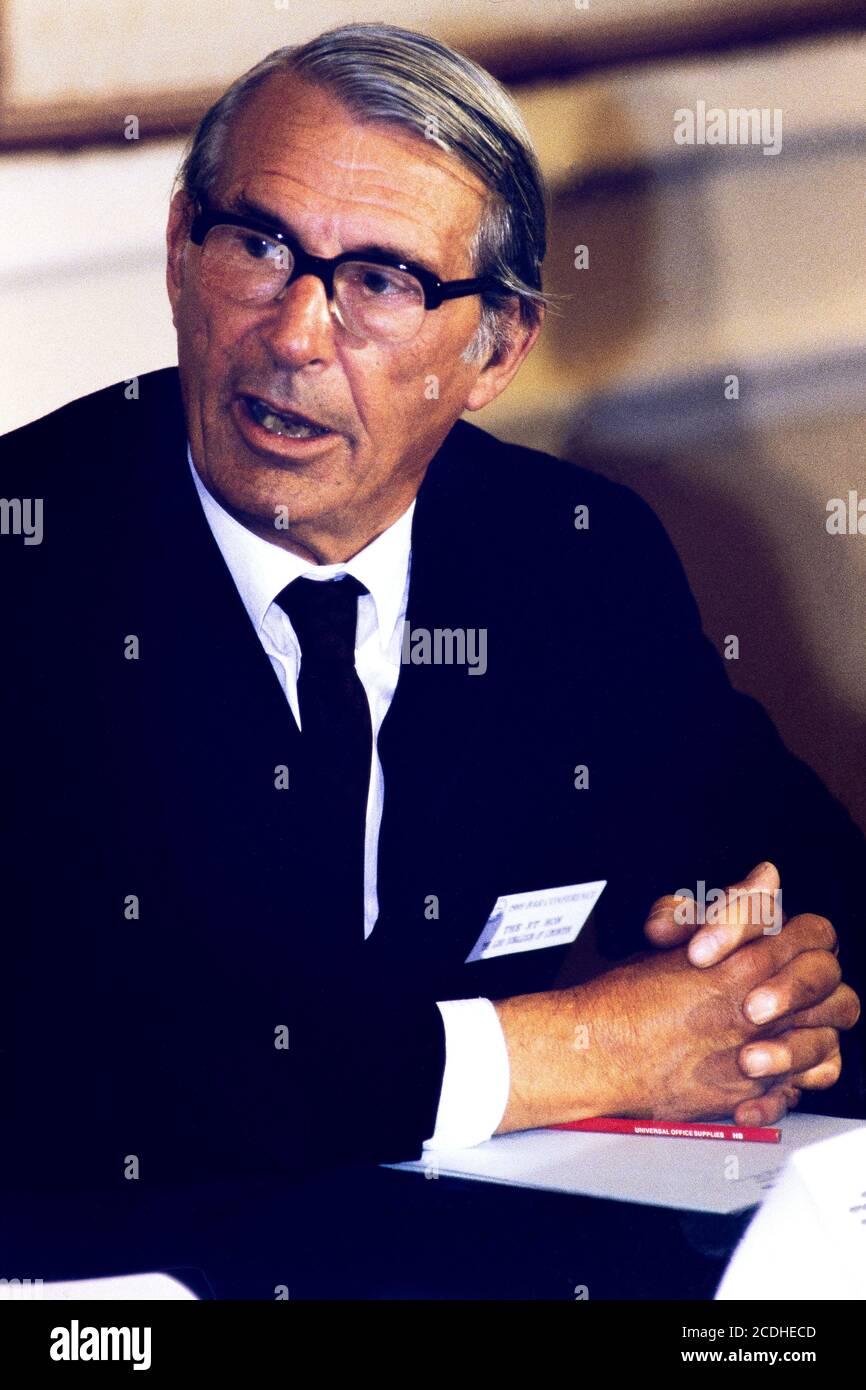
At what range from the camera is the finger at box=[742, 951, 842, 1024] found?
A: 190cm

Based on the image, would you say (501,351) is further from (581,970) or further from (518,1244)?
(518,1244)

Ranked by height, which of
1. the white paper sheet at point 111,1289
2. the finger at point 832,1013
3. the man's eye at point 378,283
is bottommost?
→ the white paper sheet at point 111,1289

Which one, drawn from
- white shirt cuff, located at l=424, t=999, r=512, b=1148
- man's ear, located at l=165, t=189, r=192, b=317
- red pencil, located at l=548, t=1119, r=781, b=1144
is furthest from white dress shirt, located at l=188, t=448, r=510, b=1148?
man's ear, located at l=165, t=189, r=192, b=317

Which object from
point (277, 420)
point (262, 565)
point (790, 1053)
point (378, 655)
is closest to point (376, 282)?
point (277, 420)

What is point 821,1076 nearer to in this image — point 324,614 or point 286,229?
point 324,614

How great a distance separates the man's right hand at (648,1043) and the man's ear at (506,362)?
83 centimetres

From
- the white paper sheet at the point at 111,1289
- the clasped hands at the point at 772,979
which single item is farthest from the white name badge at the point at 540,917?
the white paper sheet at the point at 111,1289

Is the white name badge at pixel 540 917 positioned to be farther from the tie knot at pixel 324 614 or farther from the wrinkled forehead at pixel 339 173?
the wrinkled forehead at pixel 339 173

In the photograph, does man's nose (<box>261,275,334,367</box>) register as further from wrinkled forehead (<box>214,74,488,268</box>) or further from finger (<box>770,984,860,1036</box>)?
finger (<box>770,984,860,1036</box>)

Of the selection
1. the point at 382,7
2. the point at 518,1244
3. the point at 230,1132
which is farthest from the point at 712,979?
the point at 382,7

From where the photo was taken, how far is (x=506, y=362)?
6.98 feet

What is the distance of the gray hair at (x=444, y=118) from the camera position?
1946 millimetres

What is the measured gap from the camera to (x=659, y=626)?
7.29 ft

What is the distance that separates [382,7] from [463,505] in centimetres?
70
